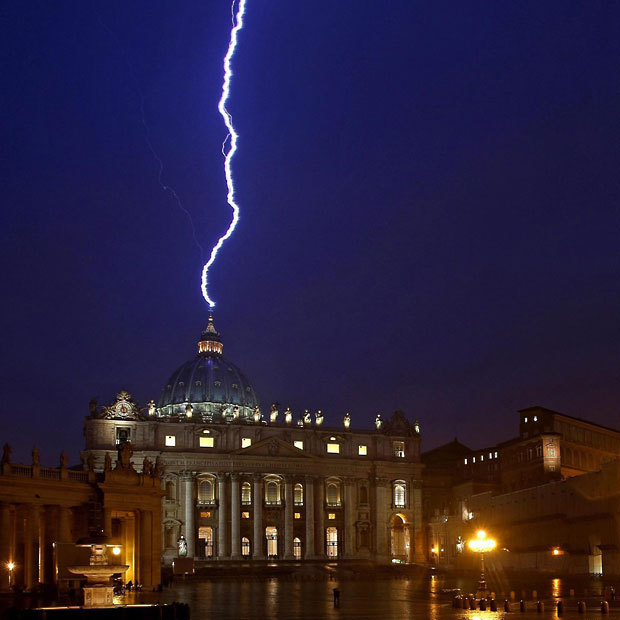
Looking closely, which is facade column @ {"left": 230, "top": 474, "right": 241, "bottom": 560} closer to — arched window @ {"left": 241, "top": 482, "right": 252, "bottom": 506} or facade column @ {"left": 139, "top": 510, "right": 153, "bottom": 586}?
arched window @ {"left": 241, "top": 482, "right": 252, "bottom": 506}

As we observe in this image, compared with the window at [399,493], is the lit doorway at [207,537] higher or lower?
lower

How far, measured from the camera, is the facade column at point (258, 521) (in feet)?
431

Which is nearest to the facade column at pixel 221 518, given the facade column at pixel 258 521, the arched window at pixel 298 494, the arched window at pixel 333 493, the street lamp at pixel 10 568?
the facade column at pixel 258 521

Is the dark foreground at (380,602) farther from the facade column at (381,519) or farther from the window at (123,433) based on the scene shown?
the window at (123,433)

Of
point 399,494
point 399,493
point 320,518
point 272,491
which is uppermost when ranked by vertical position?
point 272,491

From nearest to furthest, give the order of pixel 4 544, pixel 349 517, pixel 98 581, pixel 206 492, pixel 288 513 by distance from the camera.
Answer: pixel 98 581
pixel 4 544
pixel 206 492
pixel 288 513
pixel 349 517

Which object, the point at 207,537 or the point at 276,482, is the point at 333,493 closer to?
the point at 276,482

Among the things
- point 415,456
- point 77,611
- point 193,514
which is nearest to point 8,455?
point 77,611

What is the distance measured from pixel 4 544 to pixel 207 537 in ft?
263

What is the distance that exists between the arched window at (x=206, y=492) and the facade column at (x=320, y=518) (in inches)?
575

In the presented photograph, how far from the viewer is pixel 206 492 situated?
13275 centimetres

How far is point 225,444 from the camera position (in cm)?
13450

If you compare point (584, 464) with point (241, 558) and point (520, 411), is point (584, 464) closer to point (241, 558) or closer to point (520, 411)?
point (520, 411)

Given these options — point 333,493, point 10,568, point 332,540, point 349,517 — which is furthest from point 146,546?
point 333,493
